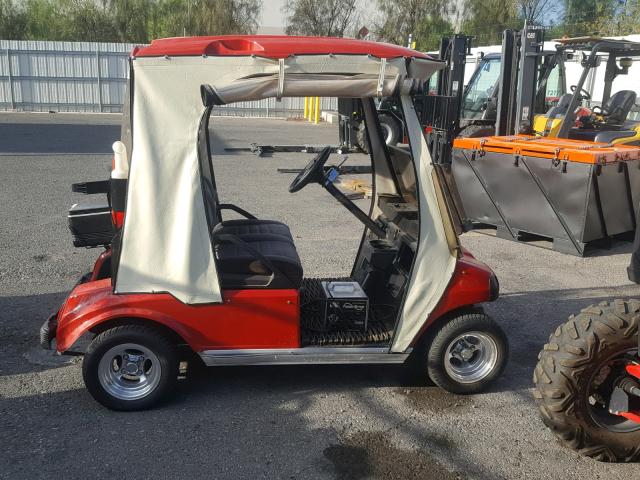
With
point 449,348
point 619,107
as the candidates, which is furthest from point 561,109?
point 449,348

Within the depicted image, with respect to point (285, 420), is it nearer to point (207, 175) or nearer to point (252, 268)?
point (252, 268)

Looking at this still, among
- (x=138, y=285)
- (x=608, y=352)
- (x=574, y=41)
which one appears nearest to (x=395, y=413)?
(x=608, y=352)

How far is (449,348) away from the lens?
4.05 metres

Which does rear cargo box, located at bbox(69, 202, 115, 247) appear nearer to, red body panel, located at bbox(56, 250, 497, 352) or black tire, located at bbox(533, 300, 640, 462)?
red body panel, located at bbox(56, 250, 497, 352)

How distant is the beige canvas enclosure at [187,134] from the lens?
133 inches

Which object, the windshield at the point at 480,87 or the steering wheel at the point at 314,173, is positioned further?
the windshield at the point at 480,87

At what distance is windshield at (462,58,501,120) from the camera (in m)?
13.6

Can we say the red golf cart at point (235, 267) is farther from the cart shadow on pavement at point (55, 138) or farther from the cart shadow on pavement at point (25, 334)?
the cart shadow on pavement at point (55, 138)

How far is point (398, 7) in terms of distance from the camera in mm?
37531

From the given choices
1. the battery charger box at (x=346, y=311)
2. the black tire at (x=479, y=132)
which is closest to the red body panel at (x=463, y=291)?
the battery charger box at (x=346, y=311)

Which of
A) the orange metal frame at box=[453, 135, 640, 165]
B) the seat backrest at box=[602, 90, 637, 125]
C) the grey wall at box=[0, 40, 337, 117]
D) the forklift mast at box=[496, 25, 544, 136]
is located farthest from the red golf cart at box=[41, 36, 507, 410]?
the grey wall at box=[0, 40, 337, 117]

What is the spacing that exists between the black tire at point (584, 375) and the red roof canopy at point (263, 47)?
1.83 meters

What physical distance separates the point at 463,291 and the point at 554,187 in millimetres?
4205

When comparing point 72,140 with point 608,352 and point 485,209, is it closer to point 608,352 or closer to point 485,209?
point 485,209
